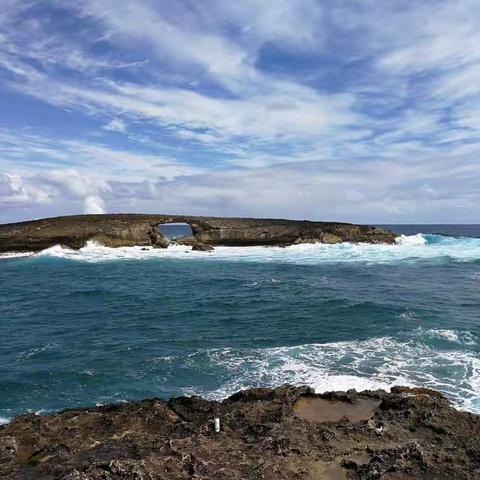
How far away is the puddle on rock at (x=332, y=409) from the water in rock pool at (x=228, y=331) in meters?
2.44

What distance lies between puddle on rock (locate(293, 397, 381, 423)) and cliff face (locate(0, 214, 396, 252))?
53.4 metres

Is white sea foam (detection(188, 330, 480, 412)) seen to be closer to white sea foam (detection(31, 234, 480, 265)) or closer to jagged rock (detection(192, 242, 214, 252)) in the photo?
white sea foam (detection(31, 234, 480, 265))

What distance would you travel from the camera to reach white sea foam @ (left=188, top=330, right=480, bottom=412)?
1434cm

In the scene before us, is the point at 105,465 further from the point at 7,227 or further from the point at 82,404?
the point at 7,227

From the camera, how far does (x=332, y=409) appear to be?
11.3 meters

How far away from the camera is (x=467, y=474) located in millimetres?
7730

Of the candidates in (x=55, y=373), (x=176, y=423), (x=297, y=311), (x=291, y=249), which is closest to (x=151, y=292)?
(x=297, y=311)

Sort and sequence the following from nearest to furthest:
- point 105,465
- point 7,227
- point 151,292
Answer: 1. point 105,465
2. point 151,292
3. point 7,227

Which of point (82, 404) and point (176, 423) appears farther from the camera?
point (82, 404)

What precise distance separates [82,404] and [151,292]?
18.7m

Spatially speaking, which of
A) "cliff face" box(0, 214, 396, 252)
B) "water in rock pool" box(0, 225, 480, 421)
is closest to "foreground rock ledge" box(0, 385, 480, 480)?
"water in rock pool" box(0, 225, 480, 421)

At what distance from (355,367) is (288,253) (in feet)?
139

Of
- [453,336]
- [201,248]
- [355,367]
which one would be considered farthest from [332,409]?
[201,248]

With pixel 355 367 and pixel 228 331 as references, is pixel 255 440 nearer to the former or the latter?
pixel 355 367
